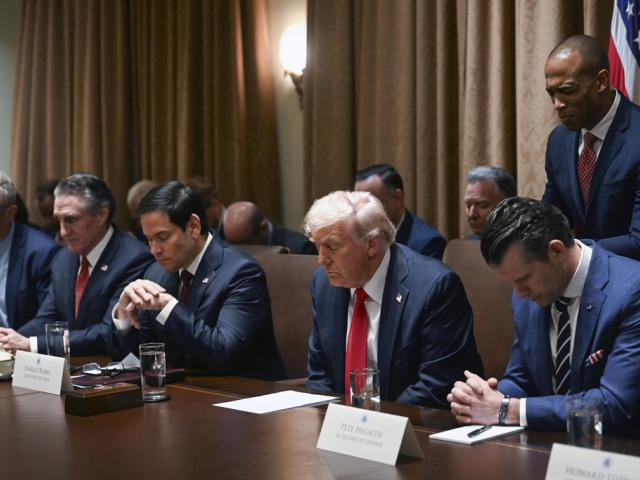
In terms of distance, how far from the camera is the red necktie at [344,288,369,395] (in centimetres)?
315

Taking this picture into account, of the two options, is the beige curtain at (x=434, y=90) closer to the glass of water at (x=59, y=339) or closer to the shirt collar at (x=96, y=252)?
the shirt collar at (x=96, y=252)

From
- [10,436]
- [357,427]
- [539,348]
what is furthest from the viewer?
[539,348]

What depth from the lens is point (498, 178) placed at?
471 centimetres

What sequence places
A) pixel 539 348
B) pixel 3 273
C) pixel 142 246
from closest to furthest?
pixel 539 348 → pixel 142 246 → pixel 3 273

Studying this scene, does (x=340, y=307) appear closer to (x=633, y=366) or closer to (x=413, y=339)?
(x=413, y=339)

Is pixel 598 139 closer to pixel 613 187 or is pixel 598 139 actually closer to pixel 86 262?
pixel 613 187

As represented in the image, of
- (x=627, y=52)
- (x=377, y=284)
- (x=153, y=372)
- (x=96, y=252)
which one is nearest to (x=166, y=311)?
(x=153, y=372)

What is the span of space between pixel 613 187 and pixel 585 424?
1544mm

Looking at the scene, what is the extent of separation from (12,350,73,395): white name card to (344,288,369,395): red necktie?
87cm

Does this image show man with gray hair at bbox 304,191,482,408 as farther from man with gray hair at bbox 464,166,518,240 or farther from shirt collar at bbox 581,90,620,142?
man with gray hair at bbox 464,166,518,240

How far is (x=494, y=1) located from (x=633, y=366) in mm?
2918

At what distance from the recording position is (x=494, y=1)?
4.93 metres

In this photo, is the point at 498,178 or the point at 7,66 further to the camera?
the point at 7,66

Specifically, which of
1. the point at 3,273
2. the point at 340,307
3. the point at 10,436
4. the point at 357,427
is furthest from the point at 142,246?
the point at 357,427
